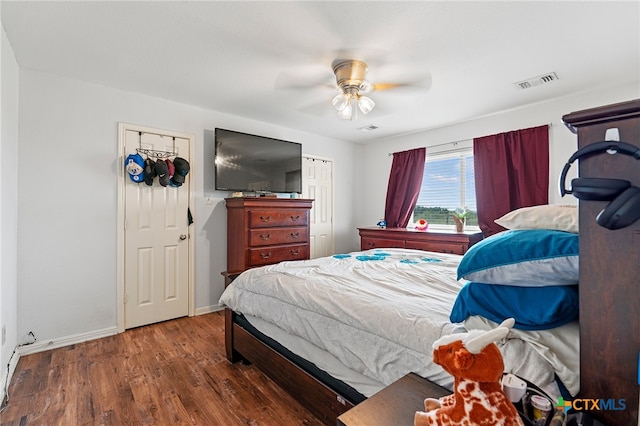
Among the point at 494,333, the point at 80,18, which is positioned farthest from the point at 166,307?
the point at 494,333

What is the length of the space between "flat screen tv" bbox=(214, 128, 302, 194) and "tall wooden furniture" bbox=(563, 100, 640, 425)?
3274mm

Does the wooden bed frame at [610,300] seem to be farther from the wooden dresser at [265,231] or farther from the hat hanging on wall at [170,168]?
the hat hanging on wall at [170,168]

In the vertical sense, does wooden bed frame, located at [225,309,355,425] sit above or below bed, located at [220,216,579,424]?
below

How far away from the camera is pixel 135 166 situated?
295 cm

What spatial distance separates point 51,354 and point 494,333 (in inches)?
132

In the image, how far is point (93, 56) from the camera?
7.73 feet

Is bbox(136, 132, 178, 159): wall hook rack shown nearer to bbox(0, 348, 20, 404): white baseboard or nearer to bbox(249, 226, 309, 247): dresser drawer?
bbox(249, 226, 309, 247): dresser drawer

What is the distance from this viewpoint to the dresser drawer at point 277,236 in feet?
11.1

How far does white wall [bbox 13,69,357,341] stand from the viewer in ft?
8.43

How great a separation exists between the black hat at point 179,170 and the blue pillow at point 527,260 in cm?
297

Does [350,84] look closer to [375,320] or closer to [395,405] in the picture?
[375,320]

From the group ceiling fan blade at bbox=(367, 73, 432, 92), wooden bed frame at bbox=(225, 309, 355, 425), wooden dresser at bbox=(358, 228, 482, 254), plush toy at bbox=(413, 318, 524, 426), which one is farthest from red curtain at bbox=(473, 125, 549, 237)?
plush toy at bbox=(413, 318, 524, 426)

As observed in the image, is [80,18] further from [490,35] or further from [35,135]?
[490,35]

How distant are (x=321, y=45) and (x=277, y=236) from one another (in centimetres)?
210
